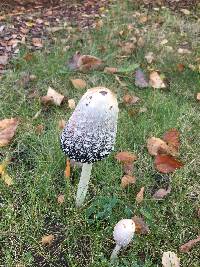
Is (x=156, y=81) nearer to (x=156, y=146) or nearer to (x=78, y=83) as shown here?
(x=78, y=83)

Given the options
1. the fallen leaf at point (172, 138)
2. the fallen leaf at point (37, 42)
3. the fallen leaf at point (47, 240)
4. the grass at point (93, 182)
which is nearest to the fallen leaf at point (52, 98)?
the grass at point (93, 182)

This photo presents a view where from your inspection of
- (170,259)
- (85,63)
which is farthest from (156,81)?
(170,259)

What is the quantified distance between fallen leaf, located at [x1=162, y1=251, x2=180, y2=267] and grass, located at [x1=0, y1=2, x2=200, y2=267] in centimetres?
5

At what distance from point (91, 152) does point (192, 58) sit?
1.96m

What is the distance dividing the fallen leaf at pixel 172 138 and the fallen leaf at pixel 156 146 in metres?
0.04

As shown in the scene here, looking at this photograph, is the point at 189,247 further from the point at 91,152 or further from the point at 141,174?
the point at 91,152

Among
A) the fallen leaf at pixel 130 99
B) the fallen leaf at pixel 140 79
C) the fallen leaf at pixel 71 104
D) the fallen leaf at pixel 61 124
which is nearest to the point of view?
the fallen leaf at pixel 61 124

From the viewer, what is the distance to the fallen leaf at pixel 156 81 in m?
3.31

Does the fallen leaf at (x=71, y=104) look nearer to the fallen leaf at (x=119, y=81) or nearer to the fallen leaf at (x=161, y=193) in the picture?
the fallen leaf at (x=119, y=81)

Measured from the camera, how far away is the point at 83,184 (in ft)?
7.35

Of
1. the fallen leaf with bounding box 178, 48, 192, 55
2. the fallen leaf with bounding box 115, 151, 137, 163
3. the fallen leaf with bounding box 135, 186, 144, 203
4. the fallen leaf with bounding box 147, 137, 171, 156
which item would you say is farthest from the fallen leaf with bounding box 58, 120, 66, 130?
the fallen leaf with bounding box 178, 48, 192, 55

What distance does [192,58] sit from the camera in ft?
12.0

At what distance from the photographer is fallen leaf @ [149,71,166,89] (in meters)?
3.31

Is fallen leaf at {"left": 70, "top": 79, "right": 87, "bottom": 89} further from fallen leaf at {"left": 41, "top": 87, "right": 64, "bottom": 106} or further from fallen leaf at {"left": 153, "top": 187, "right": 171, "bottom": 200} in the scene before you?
fallen leaf at {"left": 153, "top": 187, "right": 171, "bottom": 200}
